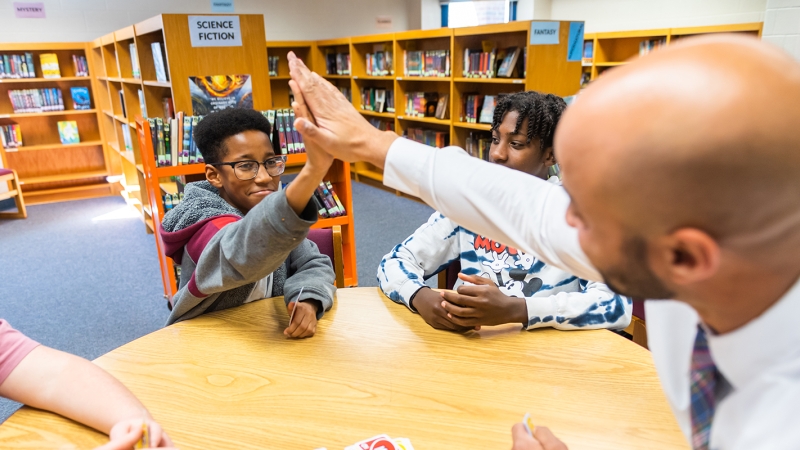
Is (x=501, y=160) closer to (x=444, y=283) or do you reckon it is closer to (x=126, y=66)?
(x=444, y=283)

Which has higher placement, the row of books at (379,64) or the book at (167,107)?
the row of books at (379,64)

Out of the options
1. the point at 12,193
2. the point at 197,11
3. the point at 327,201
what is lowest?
the point at 12,193

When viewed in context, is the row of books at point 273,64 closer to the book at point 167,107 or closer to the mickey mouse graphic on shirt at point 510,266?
the book at point 167,107

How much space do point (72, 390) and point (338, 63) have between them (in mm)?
6628

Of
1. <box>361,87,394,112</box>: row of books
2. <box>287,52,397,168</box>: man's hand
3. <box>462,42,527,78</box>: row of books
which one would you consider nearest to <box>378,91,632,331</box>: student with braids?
<box>287,52,397,168</box>: man's hand

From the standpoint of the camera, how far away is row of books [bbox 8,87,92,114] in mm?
5746

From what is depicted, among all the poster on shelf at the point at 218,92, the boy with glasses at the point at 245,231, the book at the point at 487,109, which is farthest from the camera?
the book at the point at 487,109

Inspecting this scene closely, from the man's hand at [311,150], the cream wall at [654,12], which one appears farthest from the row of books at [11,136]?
the cream wall at [654,12]

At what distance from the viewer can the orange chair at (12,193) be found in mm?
5016

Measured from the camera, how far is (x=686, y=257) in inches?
18.2

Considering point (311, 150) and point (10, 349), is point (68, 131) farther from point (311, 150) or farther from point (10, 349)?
point (311, 150)

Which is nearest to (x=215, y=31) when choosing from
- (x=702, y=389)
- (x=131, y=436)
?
(x=131, y=436)

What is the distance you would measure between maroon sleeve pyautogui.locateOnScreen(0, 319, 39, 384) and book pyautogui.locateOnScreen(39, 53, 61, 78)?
598 centimetres

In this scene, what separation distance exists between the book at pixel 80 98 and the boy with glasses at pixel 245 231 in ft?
18.0
